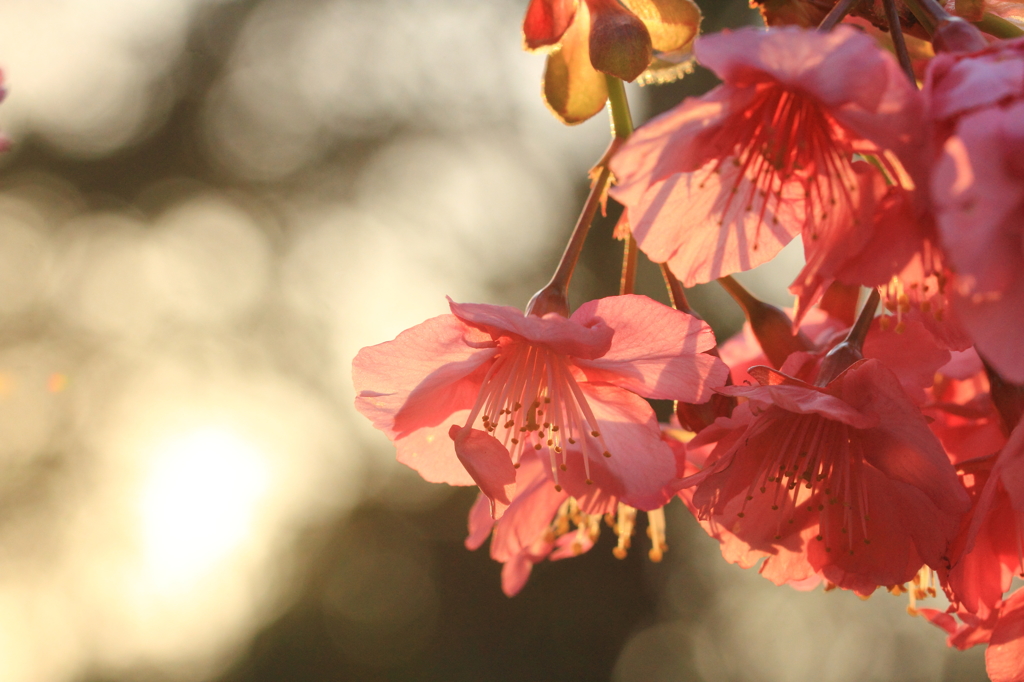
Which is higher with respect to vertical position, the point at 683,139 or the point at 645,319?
the point at 683,139

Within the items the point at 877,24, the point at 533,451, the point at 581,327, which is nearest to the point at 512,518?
the point at 533,451

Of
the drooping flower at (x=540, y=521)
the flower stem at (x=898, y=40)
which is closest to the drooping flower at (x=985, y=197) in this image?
the flower stem at (x=898, y=40)

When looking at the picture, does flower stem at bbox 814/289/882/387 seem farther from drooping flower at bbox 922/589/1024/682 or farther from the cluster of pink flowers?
drooping flower at bbox 922/589/1024/682

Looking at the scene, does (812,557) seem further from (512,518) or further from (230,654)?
(230,654)

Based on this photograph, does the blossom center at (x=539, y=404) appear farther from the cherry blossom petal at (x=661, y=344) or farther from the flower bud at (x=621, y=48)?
the flower bud at (x=621, y=48)

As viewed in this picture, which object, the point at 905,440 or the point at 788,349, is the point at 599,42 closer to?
the point at 788,349

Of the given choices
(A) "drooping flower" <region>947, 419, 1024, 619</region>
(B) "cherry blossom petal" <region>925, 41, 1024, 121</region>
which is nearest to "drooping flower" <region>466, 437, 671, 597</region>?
(A) "drooping flower" <region>947, 419, 1024, 619</region>
